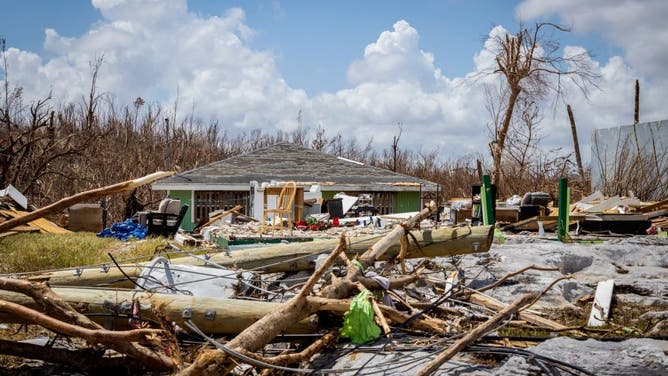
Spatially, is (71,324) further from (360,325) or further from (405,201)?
(405,201)

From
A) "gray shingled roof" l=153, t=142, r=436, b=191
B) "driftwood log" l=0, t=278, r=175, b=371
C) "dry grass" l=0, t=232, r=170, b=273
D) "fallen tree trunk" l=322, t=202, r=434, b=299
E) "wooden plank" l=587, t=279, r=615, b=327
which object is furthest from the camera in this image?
"gray shingled roof" l=153, t=142, r=436, b=191

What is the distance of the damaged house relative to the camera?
20750mm

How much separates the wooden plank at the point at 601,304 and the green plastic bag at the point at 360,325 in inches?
102

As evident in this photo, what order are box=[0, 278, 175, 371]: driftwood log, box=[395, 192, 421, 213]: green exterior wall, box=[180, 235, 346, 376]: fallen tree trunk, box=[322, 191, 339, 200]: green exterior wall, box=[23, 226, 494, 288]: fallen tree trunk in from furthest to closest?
box=[395, 192, 421, 213]: green exterior wall < box=[322, 191, 339, 200]: green exterior wall < box=[23, 226, 494, 288]: fallen tree trunk < box=[0, 278, 175, 371]: driftwood log < box=[180, 235, 346, 376]: fallen tree trunk

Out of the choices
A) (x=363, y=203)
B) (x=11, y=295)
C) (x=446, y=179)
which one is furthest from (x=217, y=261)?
(x=446, y=179)

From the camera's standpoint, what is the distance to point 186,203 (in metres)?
21.1

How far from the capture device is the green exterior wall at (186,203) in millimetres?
20719

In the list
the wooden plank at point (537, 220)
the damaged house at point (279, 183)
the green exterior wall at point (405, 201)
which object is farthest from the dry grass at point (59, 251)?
the green exterior wall at point (405, 201)

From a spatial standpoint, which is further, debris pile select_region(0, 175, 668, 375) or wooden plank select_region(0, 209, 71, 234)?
wooden plank select_region(0, 209, 71, 234)

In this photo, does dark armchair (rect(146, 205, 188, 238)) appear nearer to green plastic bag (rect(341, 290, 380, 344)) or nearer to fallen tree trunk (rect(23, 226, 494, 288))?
fallen tree trunk (rect(23, 226, 494, 288))

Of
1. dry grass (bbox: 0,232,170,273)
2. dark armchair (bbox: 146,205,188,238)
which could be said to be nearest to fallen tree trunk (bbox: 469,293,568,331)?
dry grass (bbox: 0,232,170,273)

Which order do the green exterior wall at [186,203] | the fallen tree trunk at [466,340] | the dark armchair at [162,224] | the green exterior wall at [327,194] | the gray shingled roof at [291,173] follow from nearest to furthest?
the fallen tree trunk at [466,340] → the dark armchair at [162,224] → the green exterior wall at [186,203] → the gray shingled roof at [291,173] → the green exterior wall at [327,194]

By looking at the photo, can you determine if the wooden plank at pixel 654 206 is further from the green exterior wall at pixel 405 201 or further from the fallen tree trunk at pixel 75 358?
the fallen tree trunk at pixel 75 358

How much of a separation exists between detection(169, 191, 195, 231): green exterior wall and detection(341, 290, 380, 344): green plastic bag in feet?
53.3
